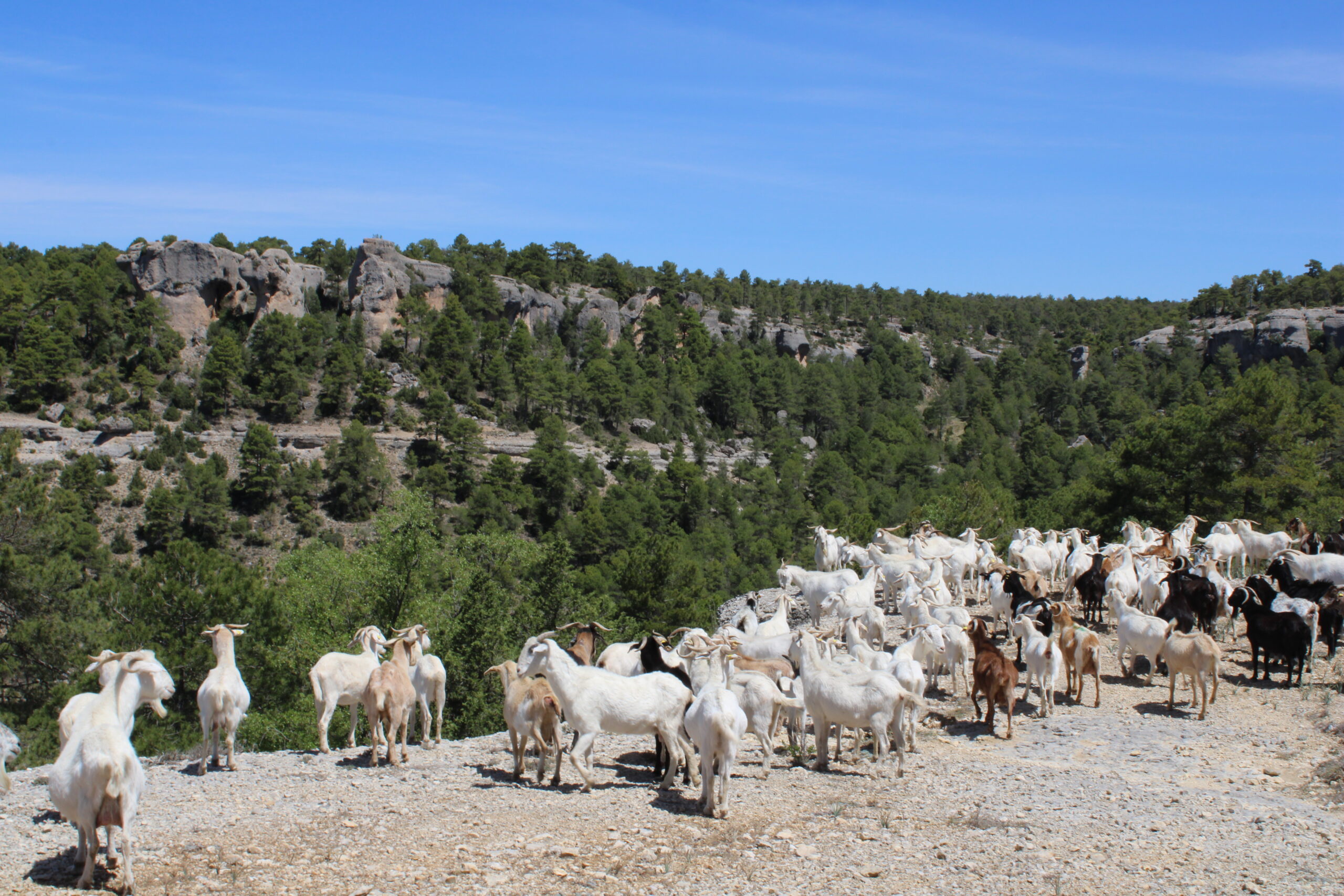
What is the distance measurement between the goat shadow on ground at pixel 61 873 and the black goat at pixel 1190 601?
53.0 feet

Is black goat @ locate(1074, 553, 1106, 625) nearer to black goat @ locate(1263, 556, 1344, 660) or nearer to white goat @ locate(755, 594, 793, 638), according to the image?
black goat @ locate(1263, 556, 1344, 660)

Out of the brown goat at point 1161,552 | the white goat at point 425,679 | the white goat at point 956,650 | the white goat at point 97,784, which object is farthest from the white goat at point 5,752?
the brown goat at point 1161,552

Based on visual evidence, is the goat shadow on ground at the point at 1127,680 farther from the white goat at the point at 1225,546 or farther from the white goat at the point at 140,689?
the white goat at the point at 140,689

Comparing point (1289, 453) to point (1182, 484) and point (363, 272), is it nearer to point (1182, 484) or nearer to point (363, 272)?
point (1182, 484)

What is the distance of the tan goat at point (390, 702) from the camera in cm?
1081

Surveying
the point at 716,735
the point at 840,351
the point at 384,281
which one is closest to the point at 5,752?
the point at 716,735

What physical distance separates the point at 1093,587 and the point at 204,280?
10945cm

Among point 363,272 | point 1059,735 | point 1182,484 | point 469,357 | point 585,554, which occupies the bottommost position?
point 585,554

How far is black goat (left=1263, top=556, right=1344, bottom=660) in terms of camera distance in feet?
55.1

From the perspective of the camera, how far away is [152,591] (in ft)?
84.6

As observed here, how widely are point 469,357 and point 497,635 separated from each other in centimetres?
8628

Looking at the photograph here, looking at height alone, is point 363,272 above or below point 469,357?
above

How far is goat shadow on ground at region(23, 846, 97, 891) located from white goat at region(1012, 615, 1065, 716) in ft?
38.0

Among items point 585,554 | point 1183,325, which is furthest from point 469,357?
point 1183,325
